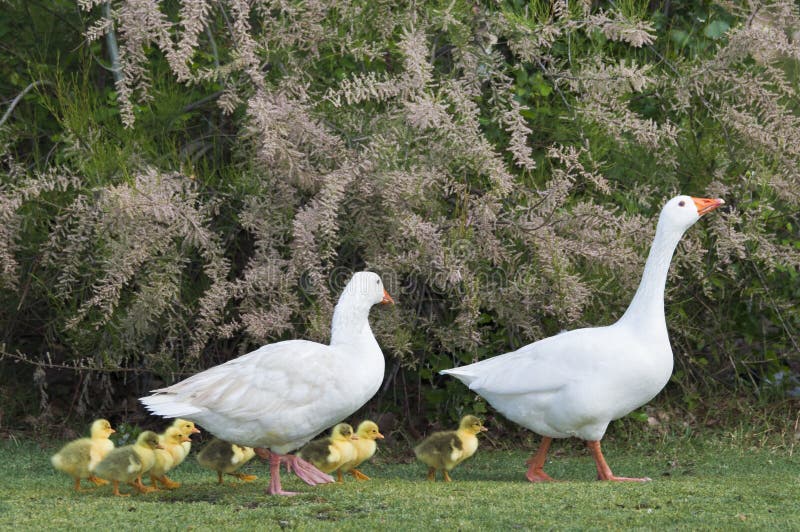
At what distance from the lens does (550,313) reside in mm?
8195

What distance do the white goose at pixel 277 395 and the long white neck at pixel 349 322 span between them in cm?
14

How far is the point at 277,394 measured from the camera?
6887mm

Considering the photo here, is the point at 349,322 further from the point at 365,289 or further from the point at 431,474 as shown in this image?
the point at 431,474

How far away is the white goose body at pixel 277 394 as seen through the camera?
682cm

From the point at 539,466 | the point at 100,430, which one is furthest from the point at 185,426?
the point at 539,466

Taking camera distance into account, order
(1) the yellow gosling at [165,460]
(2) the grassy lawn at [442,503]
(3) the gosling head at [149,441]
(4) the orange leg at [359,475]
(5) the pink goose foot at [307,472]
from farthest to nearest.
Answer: (4) the orange leg at [359,475] < (5) the pink goose foot at [307,472] < (1) the yellow gosling at [165,460] < (3) the gosling head at [149,441] < (2) the grassy lawn at [442,503]

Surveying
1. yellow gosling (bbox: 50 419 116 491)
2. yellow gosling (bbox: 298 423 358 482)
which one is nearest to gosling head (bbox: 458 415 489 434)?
yellow gosling (bbox: 298 423 358 482)

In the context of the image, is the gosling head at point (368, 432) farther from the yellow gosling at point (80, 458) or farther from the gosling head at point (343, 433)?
the yellow gosling at point (80, 458)

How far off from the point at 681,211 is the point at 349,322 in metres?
2.44

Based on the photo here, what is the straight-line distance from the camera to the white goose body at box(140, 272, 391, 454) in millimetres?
6824

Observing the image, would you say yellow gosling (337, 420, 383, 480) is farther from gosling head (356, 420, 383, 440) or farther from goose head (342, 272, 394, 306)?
goose head (342, 272, 394, 306)

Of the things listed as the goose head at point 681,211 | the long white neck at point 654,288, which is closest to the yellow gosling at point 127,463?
the long white neck at point 654,288

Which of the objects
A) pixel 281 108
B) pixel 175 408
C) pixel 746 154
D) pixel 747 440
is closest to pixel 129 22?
pixel 281 108

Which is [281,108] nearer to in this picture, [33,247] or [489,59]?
[489,59]
